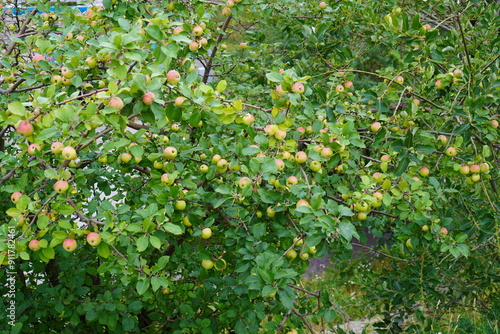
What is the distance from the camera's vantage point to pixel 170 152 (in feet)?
6.03

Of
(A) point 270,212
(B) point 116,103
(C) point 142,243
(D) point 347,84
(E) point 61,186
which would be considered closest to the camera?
(B) point 116,103

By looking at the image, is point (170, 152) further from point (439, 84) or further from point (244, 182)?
point (439, 84)

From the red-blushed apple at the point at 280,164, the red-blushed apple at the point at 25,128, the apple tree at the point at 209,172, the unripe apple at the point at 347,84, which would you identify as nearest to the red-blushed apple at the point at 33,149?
the apple tree at the point at 209,172

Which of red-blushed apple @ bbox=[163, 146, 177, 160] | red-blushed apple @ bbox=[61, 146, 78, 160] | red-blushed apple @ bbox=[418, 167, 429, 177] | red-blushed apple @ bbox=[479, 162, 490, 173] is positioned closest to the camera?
red-blushed apple @ bbox=[61, 146, 78, 160]

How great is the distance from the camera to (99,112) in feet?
5.11

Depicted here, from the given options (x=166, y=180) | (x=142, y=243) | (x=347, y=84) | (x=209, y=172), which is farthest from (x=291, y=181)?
(x=347, y=84)

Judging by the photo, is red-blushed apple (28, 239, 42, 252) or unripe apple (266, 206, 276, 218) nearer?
red-blushed apple (28, 239, 42, 252)

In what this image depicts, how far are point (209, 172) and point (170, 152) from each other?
0.54 feet

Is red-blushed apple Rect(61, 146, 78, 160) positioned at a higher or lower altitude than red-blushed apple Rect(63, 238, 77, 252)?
higher

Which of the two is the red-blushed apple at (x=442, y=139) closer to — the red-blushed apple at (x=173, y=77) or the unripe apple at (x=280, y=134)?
the unripe apple at (x=280, y=134)

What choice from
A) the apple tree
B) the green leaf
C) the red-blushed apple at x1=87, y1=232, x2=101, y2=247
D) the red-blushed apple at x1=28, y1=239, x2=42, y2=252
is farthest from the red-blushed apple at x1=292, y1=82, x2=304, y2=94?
the red-blushed apple at x1=28, y1=239, x2=42, y2=252

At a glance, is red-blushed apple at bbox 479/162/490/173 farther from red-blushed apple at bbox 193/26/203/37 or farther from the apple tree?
red-blushed apple at bbox 193/26/203/37

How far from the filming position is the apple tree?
160 centimetres

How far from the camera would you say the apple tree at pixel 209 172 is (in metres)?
1.60
